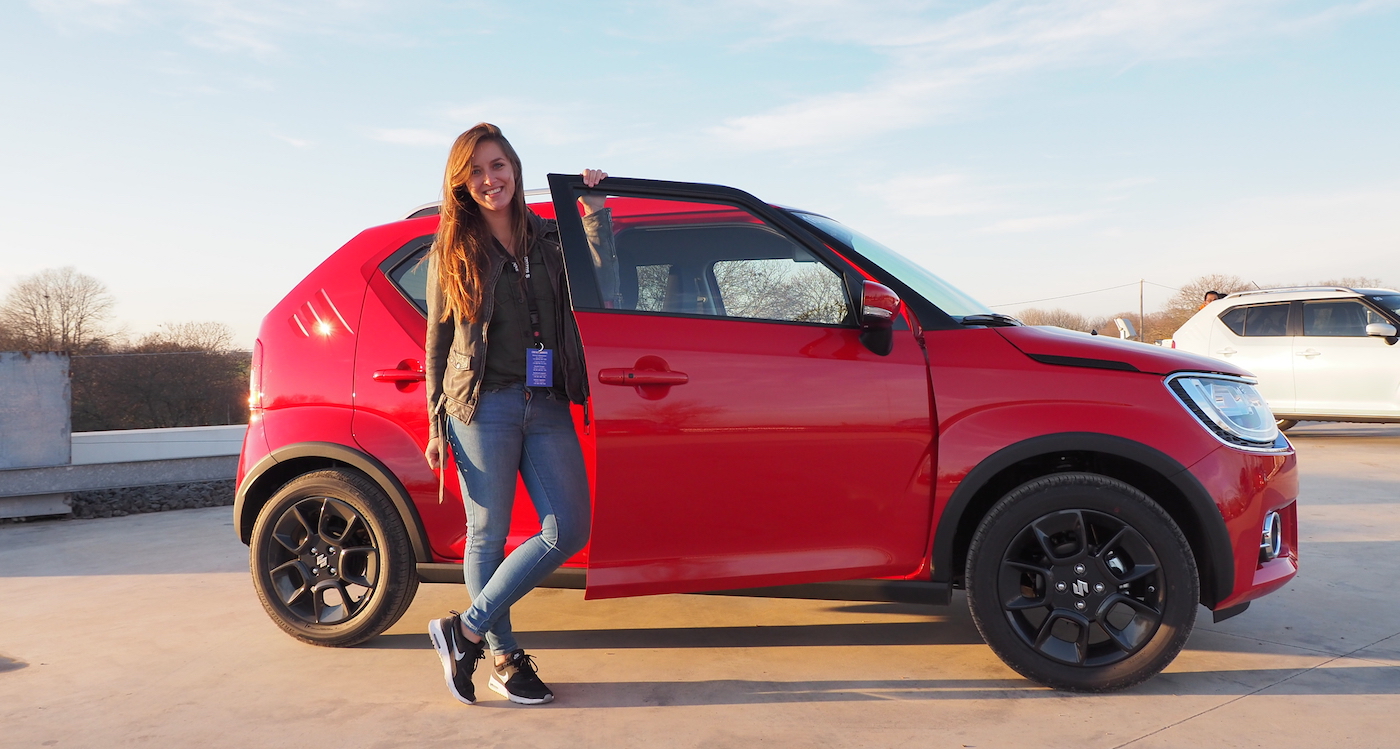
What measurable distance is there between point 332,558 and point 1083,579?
2.73m

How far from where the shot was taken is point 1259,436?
3.04m

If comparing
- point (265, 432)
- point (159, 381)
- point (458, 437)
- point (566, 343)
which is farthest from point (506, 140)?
point (159, 381)

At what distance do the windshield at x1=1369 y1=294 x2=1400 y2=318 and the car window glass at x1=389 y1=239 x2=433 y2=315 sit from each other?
10024 mm

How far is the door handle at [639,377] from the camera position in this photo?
2988mm

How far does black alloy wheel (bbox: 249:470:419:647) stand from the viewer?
A: 3473 millimetres

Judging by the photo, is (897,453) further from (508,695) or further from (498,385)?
(508,695)

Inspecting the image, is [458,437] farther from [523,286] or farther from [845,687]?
[845,687]

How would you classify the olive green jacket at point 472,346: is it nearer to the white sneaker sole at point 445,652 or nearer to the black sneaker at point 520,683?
the white sneaker sole at point 445,652

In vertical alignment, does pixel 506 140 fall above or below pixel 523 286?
above

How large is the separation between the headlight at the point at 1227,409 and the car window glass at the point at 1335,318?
319 inches

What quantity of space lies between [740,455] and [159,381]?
30.4 ft

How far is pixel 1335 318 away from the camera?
32.0ft

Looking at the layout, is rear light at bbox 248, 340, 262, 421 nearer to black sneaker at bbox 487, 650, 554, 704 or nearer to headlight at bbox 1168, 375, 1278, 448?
black sneaker at bbox 487, 650, 554, 704

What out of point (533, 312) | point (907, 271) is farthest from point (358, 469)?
point (907, 271)
